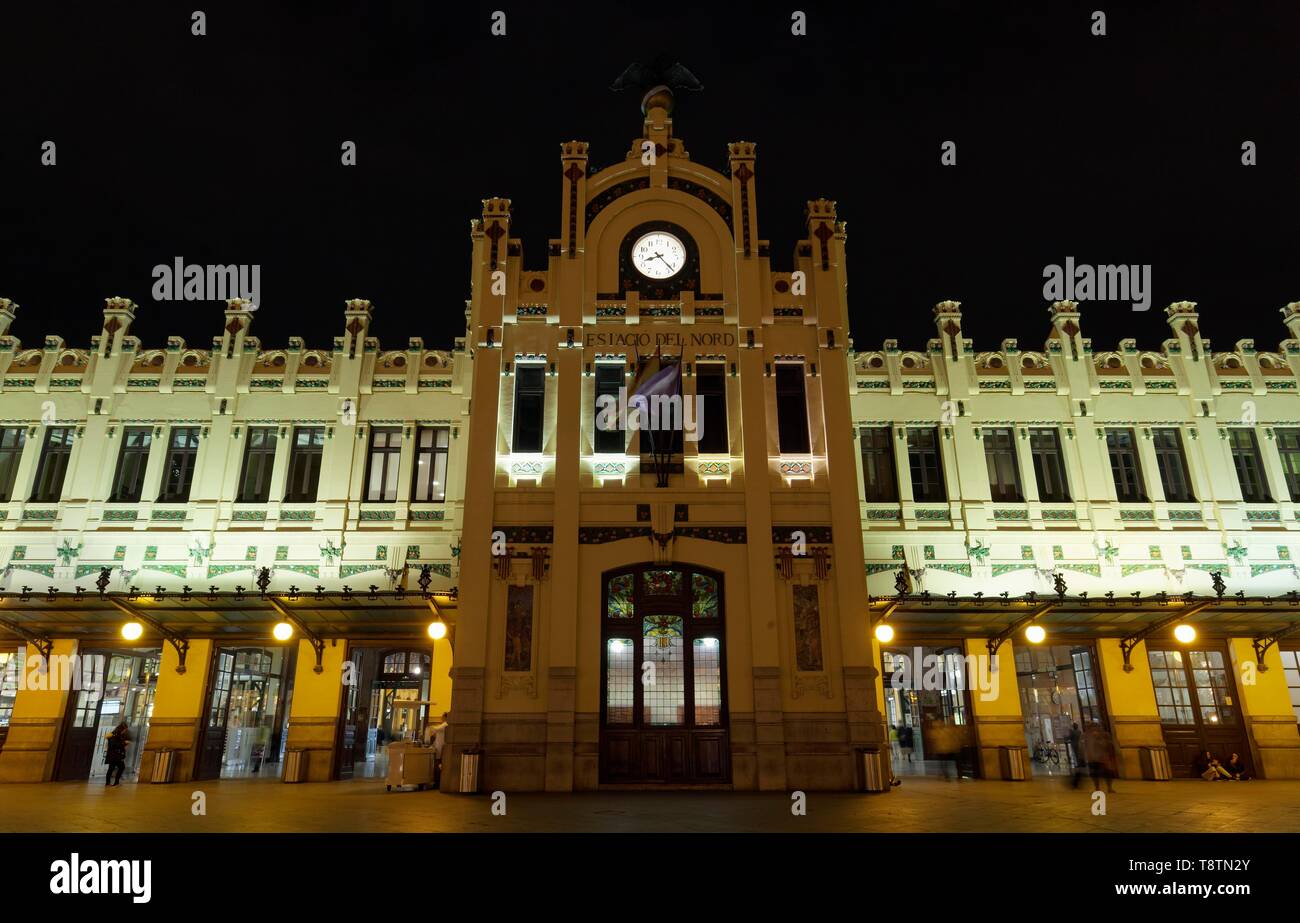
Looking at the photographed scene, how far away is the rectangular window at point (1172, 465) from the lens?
980 inches

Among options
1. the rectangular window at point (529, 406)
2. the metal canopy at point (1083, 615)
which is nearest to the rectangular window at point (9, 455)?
the rectangular window at point (529, 406)

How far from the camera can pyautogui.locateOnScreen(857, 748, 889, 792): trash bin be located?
1869cm

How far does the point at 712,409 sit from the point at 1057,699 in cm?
1642

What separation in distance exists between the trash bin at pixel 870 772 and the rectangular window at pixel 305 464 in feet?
53.2

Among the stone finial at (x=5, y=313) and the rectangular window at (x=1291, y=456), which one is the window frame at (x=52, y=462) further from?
the rectangular window at (x=1291, y=456)

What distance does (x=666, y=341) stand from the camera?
2275 cm

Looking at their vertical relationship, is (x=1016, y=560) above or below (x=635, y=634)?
above

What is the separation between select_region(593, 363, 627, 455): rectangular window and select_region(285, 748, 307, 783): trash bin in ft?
35.9

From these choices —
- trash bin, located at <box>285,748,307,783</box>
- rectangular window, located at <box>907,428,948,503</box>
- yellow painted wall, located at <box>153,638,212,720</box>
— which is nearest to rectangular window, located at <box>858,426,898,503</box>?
rectangular window, located at <box>907,428,948,503</box>

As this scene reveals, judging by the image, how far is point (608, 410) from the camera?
22172mm
